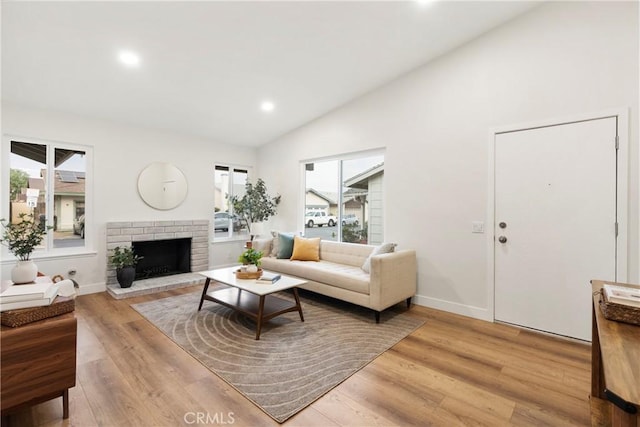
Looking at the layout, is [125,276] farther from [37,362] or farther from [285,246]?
[37,362]

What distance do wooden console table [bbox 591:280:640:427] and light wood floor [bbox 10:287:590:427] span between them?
0.89m

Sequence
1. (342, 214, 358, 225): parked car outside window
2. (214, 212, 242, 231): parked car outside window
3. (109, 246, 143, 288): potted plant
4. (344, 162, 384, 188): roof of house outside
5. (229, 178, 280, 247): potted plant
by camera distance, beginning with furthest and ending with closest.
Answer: (214, 212, 242, 231): parked car outside window
(229, 178, 280, 247): potted plant
(342, 214, 358, 225): parked car outside window
(344, 162, 384, 188): roof of house outside
(109, 246, 143, 288): potted plant

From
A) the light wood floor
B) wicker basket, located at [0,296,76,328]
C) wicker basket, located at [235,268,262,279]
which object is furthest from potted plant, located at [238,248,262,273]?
wicker basket, located at [0,296,76,328]

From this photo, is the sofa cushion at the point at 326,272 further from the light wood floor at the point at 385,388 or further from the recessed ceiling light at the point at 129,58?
→ the recessed ceiling light at the point at 129,58

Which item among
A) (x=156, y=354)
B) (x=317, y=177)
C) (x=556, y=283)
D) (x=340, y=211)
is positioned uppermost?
(x=317, y=177)

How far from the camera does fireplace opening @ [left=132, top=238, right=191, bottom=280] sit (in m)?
4.75

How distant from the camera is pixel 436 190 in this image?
3586 millimetres

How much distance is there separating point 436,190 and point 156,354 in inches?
132

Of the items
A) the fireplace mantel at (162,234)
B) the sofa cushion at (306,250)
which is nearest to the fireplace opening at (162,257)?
the fireplace mantel at (162,234)

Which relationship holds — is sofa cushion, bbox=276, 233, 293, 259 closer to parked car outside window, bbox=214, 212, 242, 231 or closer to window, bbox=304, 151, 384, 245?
window, bbox=304, 151, 384, 245

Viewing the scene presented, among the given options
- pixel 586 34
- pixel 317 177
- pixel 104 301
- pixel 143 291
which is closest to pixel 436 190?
pixel 586 34

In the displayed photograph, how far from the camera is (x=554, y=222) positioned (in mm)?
2840

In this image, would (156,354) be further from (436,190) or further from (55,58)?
(436,190)

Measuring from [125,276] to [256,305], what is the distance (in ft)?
7.43
